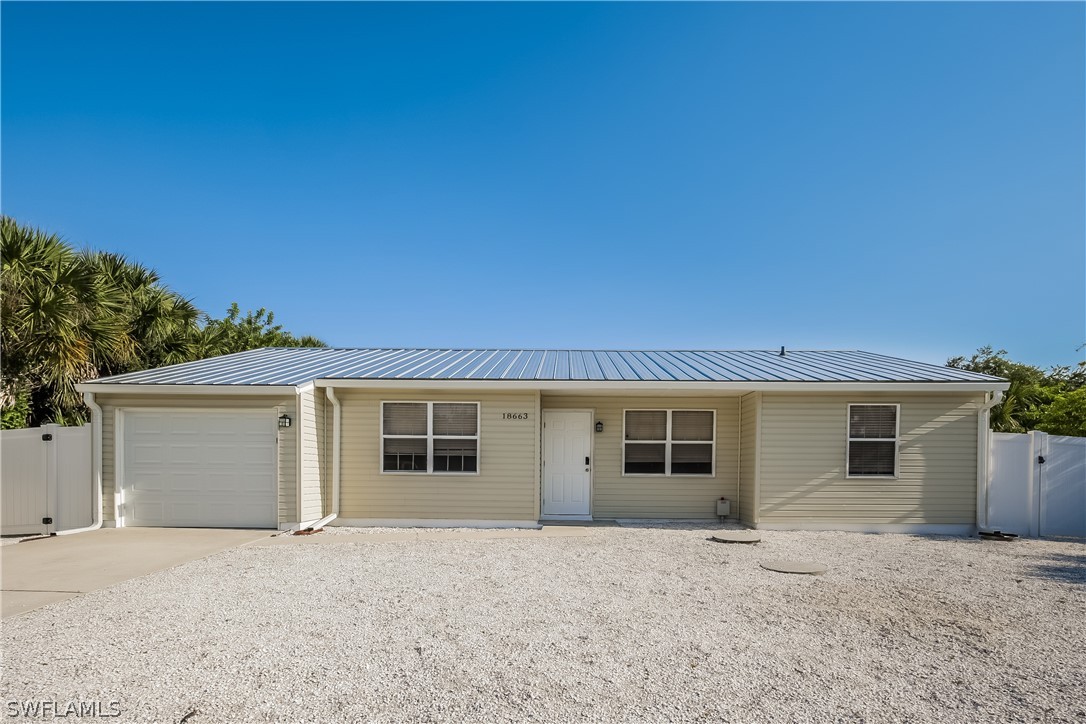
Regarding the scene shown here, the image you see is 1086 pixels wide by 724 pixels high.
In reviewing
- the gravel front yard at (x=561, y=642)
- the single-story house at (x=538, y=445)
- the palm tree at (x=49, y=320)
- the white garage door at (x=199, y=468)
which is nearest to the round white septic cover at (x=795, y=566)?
the gravel front yard at (x=561, y=642)

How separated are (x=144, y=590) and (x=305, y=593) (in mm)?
1693

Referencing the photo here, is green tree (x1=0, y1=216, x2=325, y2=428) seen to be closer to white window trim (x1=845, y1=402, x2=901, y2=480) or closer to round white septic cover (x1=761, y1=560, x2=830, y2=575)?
round white septic cover (x1=761, y1=560, x2=830, y2=575)

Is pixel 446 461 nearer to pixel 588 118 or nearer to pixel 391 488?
pixel 391 488

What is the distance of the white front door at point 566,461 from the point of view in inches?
452

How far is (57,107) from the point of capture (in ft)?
39.2

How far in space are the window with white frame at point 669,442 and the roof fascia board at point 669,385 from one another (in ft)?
4.07

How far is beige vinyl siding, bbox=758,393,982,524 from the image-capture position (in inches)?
406

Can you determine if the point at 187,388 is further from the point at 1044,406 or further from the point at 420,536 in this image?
the point at 1044,406

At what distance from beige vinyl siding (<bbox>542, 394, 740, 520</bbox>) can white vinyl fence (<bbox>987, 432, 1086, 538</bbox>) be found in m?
4.49

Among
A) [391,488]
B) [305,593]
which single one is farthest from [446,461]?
[305,593]

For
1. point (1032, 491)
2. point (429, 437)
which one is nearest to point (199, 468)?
point (429, 437)

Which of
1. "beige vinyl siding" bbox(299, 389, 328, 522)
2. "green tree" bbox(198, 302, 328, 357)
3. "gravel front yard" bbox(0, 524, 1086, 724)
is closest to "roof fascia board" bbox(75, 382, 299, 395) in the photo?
"beige vinyl siding" bbox(299, 389, 328, 522)

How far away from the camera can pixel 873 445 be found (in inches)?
409

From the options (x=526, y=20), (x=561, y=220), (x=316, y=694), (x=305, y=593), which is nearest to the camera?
(x=316, y=694)
